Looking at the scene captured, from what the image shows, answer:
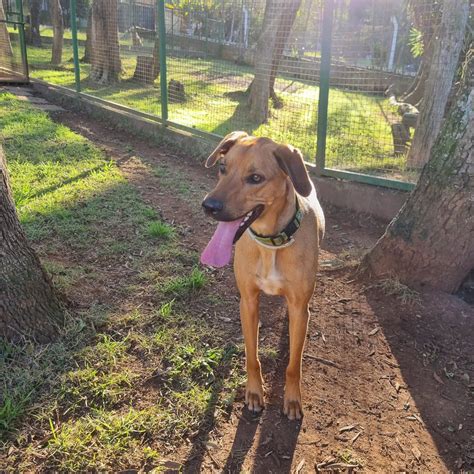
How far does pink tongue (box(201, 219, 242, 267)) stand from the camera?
97.9 inches

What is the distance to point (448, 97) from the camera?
5832mm

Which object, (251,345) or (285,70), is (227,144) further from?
(285,70)

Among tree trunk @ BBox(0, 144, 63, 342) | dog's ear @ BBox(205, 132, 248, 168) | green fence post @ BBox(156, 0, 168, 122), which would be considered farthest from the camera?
green fence post @ BBox(156, 0, 168, 122)

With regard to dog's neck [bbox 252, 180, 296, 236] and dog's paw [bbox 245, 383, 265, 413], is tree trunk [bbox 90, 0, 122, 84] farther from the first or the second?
dog's paw [bbox 245, 383, 265, 413]

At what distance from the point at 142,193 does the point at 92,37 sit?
830cm

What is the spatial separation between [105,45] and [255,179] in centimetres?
973

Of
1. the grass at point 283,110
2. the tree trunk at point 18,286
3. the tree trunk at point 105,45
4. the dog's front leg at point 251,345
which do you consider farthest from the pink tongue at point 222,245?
the tree trunk at point 105,45

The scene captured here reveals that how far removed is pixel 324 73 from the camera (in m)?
5.33

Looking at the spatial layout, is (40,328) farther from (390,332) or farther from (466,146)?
(466,146)

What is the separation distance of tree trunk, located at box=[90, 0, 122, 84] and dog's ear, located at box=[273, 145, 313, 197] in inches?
326

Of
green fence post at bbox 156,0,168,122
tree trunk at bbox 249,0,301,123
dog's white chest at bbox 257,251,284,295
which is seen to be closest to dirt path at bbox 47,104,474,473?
dog's white chest at bbox 257,251,284,295

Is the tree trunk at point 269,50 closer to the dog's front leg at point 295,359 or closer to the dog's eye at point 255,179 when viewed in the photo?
the dog's eye at point 255,179

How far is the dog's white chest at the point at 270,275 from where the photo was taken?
103 inches

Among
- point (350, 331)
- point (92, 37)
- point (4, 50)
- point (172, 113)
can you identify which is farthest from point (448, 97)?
point (4, 50)
